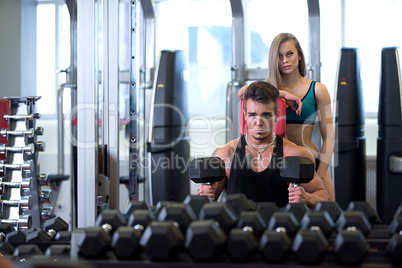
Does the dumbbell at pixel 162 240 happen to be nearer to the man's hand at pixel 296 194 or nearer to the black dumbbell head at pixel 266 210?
the black dumbbell head at pixel 266 210

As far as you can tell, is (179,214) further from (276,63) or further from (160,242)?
(276,63)

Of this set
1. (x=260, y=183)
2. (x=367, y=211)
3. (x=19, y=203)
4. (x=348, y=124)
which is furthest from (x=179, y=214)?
(x=348, y=124)

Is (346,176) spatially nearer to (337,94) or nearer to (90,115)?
(337,94)

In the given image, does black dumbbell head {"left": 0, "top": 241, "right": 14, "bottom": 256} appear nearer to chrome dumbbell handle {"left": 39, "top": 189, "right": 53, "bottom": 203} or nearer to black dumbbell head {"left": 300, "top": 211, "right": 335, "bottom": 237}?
black dumbbell head {"left": 300, "top": 211, "right": 335, "bottom": 237}

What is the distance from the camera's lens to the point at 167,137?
3.62 metres

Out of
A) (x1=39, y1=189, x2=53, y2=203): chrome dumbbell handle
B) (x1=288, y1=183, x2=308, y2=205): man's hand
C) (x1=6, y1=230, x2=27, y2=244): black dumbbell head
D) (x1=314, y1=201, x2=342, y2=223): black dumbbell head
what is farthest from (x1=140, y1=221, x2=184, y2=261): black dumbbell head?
(x1=39, y1=189, x2=53, y2=203): chrome dumbbell handle

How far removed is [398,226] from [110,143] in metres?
1.13

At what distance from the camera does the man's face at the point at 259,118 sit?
76.0 inches

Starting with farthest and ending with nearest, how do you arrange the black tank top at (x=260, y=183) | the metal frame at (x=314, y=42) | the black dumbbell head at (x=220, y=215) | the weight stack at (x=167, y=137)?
1. the weight stack at (x=167, y=137)
2. the metal frame at (x=314, y=42)
3. the black tank top at (x=260, y=183)
4. the black dumbbell head at (x=220, y=215)

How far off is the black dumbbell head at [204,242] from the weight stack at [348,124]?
2.73 m

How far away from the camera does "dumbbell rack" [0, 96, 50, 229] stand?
6.25 feet

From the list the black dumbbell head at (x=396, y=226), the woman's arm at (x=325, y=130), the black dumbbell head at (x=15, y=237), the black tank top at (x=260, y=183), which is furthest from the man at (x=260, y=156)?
the black dumbbell head at (x=396, y=226)

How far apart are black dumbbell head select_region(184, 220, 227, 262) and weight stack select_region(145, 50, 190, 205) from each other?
2827 mm

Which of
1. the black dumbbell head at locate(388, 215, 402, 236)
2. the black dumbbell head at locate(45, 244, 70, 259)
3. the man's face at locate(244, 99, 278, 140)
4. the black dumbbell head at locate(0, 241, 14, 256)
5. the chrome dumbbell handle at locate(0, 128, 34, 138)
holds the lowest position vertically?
the black dumbbell head at locate(0, 241, 14, 256)
